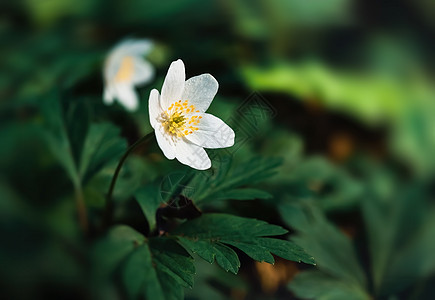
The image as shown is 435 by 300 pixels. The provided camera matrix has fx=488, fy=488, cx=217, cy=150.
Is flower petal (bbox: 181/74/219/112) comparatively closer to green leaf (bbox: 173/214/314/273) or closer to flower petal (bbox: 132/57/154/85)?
green leaf (bbox: 173/214/314/273)

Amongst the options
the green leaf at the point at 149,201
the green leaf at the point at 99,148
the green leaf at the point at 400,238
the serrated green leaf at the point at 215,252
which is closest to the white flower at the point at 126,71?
the green leaf at the point at 99,148

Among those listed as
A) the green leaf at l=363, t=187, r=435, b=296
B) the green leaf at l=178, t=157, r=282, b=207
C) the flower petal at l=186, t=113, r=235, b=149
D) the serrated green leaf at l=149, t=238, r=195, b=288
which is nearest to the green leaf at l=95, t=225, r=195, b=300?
the serrated green leaf at l=149, t=238, r=195, b=288

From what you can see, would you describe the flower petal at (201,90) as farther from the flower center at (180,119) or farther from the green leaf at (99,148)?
the green leaf at (99,148)

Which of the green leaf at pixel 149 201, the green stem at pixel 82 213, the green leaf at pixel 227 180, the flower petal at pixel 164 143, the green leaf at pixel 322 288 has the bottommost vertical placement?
the green stem at pixel 82 213

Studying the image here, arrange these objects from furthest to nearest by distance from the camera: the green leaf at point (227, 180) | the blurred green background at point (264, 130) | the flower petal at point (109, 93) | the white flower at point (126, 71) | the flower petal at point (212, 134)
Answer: the white flower at point (126, 71), the flower petal at point (109, 93), the blurred green background at point (264, 130), the green leaf at point (227, 180), the flower petal at point (212, 134)

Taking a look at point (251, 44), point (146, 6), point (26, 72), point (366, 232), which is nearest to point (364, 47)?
point (251, 44)

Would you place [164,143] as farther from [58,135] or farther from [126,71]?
[126,71]

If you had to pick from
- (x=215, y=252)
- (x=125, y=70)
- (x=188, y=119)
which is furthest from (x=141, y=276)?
(x=125, y=70)

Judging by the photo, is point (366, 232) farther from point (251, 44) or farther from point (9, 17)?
point (9, 17)
